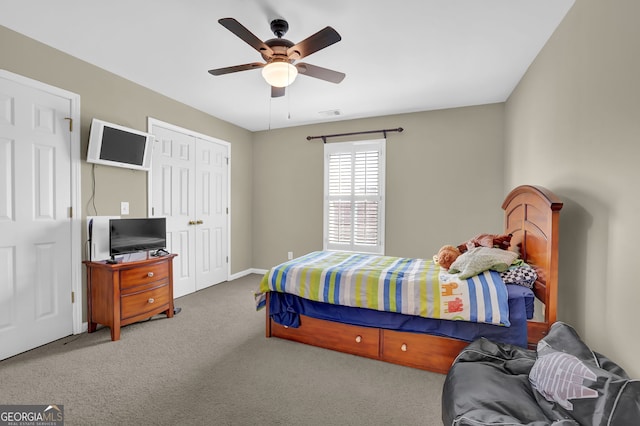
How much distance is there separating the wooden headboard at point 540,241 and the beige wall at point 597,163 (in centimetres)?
15

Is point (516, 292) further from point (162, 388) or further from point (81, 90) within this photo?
point (81, 90)

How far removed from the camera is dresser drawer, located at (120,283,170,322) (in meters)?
2.78

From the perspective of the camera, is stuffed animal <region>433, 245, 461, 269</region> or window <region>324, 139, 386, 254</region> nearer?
stuffed animal <region>433, 245, 461, 269</region>

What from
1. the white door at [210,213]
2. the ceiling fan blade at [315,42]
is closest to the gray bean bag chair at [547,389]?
the ceiling fan blade at [315,42]

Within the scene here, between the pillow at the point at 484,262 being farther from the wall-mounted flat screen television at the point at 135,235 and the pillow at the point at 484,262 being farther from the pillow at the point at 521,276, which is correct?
the wall-mounted flat screen television at the point at 135,235

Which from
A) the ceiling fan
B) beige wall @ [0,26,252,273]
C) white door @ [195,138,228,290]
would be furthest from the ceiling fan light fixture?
white door @ [195,138,228,290]

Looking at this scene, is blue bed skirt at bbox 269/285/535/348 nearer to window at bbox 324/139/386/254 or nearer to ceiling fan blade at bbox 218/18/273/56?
ceiling fan blade at bbox 218/18/273/56

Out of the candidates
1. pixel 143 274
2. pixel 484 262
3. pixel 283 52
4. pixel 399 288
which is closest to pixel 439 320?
pixel 399 288

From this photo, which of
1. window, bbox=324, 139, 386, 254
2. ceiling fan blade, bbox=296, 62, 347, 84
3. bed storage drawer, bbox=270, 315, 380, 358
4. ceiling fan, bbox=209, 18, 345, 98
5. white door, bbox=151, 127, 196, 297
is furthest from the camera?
window, bbox=324, 139, 386, 254

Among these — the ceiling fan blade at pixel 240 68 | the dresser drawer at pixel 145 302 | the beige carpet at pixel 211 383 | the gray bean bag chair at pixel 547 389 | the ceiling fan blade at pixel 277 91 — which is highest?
the ceiling fan blade at pixel 277 91

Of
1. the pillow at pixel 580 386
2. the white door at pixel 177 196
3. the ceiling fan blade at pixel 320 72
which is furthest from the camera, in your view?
the white door at pixel 177 196

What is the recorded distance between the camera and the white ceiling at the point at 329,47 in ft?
6.74

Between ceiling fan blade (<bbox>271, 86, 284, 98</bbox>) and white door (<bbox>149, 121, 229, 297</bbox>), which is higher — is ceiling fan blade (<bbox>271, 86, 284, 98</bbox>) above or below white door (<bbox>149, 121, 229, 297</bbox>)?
above

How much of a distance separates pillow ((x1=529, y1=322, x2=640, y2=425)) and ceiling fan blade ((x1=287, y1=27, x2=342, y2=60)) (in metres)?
2.13
